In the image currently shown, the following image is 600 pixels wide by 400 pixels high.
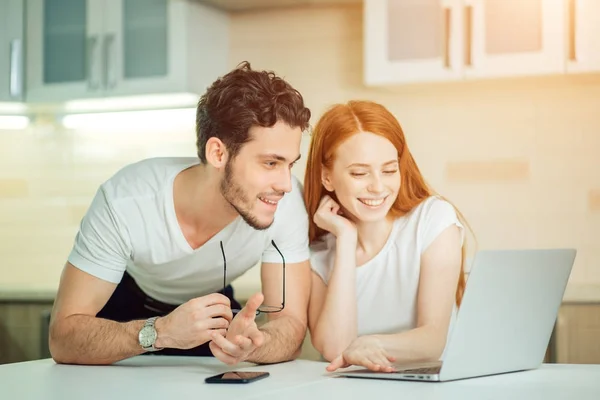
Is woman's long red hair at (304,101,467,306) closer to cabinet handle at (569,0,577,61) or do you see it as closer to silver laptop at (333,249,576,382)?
silver laptop at (333,249,576,382)

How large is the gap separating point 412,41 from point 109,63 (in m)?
1.35

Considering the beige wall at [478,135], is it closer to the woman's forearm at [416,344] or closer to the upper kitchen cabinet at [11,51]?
the upper kitchen cabinet at [11,51]

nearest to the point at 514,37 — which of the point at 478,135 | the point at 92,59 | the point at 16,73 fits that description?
the point at 478,135

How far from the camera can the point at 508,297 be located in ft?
4.99


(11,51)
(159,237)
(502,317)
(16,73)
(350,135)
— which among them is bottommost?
(502,317)

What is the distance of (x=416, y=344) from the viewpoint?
193 centimetres

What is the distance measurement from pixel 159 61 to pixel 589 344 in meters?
2.10

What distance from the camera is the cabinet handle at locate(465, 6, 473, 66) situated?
3.31 metres

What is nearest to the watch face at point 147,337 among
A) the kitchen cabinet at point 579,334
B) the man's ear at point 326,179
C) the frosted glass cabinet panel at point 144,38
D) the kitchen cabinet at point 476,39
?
the man's ear at point 326,179

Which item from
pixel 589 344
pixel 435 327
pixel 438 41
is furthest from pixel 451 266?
pixel 438 41

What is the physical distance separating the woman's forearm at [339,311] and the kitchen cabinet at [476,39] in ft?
4.71

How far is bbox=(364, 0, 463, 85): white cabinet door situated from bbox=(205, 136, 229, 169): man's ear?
1.48 m

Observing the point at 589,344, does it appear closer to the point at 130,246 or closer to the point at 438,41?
the point at 438,41

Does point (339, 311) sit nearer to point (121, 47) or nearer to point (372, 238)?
point (372, 238)
